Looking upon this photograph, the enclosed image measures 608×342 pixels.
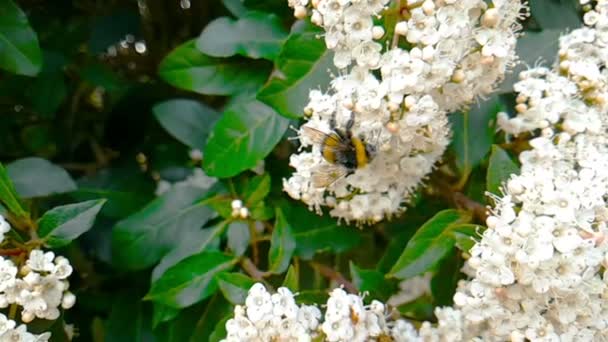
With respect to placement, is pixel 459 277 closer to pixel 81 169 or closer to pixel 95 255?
pixel 95 255

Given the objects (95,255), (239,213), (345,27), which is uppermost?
(345,27)

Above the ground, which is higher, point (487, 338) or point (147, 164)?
point (487, 338)

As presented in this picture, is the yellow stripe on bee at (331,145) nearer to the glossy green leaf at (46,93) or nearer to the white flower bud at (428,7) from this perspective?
the white flower bud at (428,7)

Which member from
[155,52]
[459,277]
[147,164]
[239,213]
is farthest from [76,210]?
[155,52]

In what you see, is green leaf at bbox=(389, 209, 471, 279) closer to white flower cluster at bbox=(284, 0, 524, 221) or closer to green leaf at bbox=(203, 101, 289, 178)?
white flower cluster at bbox=(284, 0, 524, 221)

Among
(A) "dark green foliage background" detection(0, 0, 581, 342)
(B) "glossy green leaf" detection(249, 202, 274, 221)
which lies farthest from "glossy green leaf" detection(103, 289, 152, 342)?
(B) "glossy green leaf" detection(249, 202, 274, 221)

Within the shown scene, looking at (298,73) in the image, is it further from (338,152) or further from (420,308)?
(420,308)
